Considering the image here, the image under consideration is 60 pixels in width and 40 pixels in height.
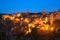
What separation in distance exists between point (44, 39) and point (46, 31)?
0.18 meters

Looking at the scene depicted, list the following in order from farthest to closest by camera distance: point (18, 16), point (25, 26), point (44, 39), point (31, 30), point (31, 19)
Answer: point (18, 16) < point (31, 19) < point (25, 26) < point (31, 30) < point (44, 39)

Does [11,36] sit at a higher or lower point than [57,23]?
lower

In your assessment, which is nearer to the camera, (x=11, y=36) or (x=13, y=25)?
(x=11, y=36)

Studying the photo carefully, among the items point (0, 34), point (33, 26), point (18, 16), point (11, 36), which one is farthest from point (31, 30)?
point (18, 16)

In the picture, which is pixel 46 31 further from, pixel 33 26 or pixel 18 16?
pixel 18 16

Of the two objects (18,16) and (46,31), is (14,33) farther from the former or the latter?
(18,16)

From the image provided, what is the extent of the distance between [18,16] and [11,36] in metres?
0.82

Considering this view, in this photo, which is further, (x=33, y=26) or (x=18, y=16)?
(x=18, y=16)

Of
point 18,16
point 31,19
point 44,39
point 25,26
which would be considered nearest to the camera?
point 44,39

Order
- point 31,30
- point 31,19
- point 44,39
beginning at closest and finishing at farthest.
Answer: point 44,39 < point 31,30 < point 31,19

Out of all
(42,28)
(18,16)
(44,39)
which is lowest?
(44,39)

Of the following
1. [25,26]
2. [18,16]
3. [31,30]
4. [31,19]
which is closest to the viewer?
[31,30]

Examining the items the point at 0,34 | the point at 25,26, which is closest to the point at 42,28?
the point at 25,26

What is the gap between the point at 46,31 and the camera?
2.40 metres
